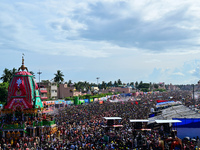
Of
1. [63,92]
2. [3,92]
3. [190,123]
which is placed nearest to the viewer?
[190,123]

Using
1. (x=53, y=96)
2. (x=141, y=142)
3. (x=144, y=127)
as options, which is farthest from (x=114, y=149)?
(x=53, y=96)

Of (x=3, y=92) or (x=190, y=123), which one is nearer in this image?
(x=190, y=123)

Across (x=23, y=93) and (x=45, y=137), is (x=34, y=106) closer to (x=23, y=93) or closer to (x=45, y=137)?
(x=23, y=93)

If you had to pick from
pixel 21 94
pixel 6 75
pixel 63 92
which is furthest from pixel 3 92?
pixel 63 92

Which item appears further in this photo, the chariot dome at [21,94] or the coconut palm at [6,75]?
the coconut palm at [6,75]

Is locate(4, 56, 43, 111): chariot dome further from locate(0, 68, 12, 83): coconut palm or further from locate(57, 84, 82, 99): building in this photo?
locate(57, 84, 82, 99): building

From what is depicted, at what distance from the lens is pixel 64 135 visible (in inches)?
1228

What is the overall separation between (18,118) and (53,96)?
2086 inches

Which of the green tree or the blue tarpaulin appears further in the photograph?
the green tree

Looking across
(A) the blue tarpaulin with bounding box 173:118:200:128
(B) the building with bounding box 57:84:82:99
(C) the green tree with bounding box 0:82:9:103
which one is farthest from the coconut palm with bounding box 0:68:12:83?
(A) the blue tarpaulin with bounding box 173:118:200:128

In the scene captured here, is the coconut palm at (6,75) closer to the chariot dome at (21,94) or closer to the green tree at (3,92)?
the green tree at (3,92)

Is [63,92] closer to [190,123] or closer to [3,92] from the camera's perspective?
[3,92]

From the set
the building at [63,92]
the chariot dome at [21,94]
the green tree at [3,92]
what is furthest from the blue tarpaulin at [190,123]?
the building at [63,92]

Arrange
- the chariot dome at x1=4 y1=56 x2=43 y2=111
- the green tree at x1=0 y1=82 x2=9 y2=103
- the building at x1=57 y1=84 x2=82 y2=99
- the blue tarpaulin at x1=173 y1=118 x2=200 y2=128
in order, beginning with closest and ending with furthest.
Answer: the blue tarpaulin at x1=173 y1=118 x2=200 y2=128, the chariot dome at x1=4 y1=56 x2=43 y2=111, the green tree at x1=0 y1=82 x2=9 y2=103, the building at x1=57 y1=84 x2=82 y2=99
